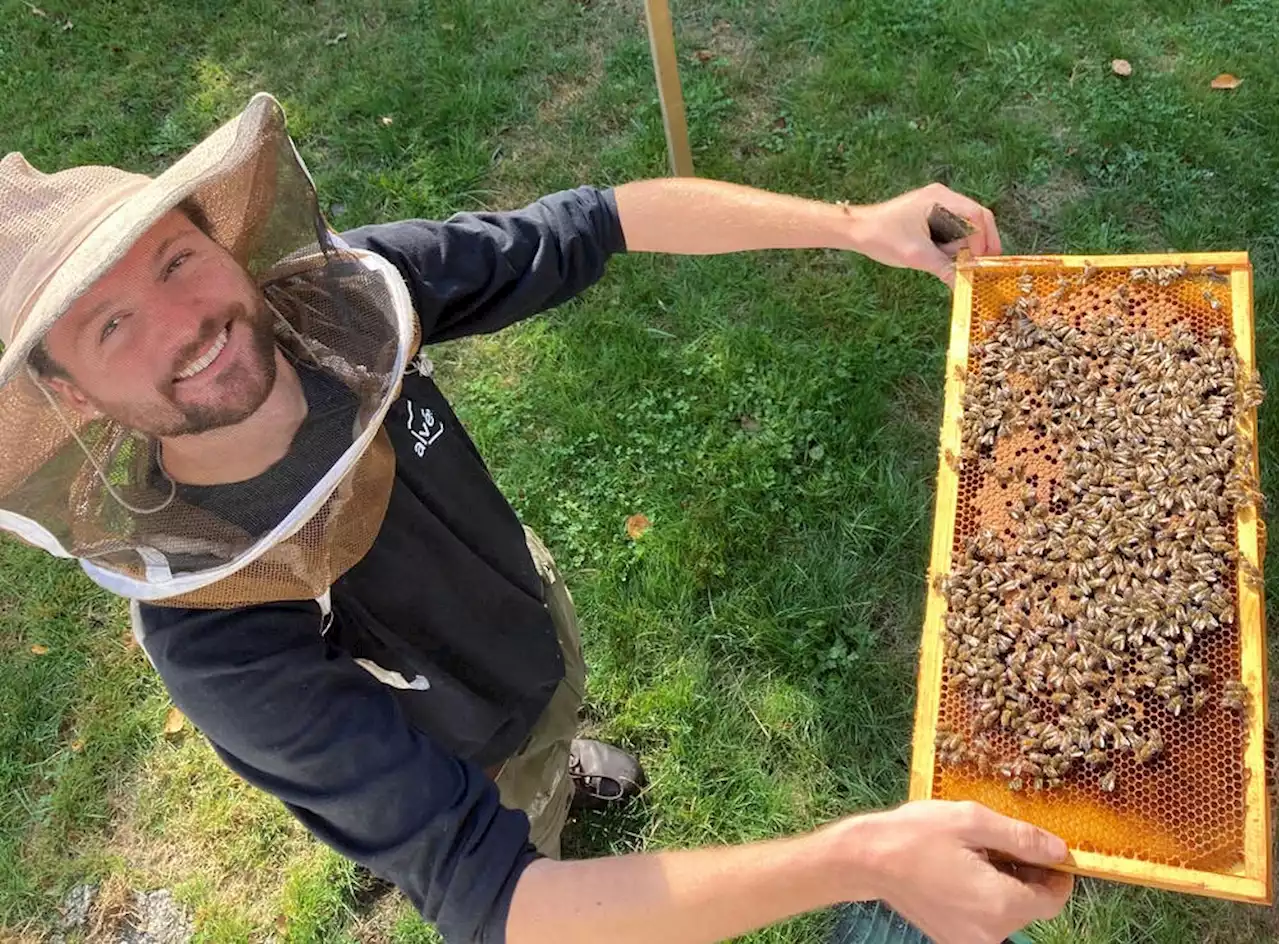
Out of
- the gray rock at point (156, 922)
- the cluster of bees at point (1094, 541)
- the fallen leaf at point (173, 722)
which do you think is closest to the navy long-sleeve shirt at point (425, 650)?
the cluster of bees at point (1094, 541)

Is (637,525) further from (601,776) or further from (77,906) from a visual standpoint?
(77,906)

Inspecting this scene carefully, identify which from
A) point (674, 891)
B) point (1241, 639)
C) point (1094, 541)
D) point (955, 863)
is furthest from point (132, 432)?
point (1241, 639)

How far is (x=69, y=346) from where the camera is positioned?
6.48 feet

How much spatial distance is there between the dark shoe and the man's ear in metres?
2.11

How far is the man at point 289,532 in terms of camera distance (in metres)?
1.97

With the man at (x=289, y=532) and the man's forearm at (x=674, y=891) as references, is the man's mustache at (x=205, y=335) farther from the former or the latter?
the man's forearm at (x=674, y=891)

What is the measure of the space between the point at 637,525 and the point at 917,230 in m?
1.84

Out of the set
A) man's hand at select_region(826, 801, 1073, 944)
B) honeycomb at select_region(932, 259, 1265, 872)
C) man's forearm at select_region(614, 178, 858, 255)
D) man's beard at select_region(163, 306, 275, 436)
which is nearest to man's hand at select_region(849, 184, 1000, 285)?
man's forearm at select_region(614, 178, 858, 255)

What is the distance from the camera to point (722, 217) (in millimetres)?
2998

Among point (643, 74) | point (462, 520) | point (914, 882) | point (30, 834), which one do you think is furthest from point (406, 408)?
point (643, 74)

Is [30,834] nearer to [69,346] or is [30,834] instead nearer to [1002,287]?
[69,346]

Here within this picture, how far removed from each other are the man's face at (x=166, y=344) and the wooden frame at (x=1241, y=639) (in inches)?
65.3

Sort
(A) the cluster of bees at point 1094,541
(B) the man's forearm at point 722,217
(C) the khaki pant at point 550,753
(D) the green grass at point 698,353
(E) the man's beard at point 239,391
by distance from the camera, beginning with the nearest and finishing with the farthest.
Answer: (E) the man's beard at point 239,391 < (A) the cluster of bees at point 1094,541 < (B) the man's forearm at point 722,217 < (C) the khaki pant at point 550,753 < (D) the green grass at point 698,353

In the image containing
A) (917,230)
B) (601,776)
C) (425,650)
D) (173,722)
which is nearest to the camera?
(425,650)
